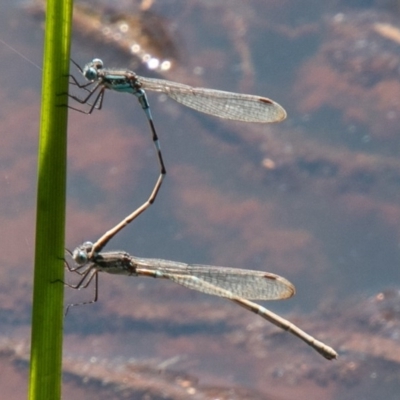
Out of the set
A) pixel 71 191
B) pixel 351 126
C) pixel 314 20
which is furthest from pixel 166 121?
pixel 314 20

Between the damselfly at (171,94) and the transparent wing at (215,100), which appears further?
the transparent wing at (215,100)

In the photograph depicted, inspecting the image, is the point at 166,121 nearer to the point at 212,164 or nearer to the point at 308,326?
the point at 212,164

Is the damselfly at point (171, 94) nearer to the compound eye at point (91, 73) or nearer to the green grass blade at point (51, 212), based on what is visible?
the compound eye at point (91, 73)

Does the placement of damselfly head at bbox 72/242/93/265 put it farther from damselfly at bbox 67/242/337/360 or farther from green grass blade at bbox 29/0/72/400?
green grass blade at bbox 29/0/72/400

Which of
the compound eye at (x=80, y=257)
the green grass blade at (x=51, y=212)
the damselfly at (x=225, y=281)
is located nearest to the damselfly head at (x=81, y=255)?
the compound eye at (x=80, y=257)

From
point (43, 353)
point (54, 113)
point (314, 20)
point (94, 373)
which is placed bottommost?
point (43, 353)

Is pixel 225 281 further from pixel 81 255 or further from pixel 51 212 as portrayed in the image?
pixel 51 212
